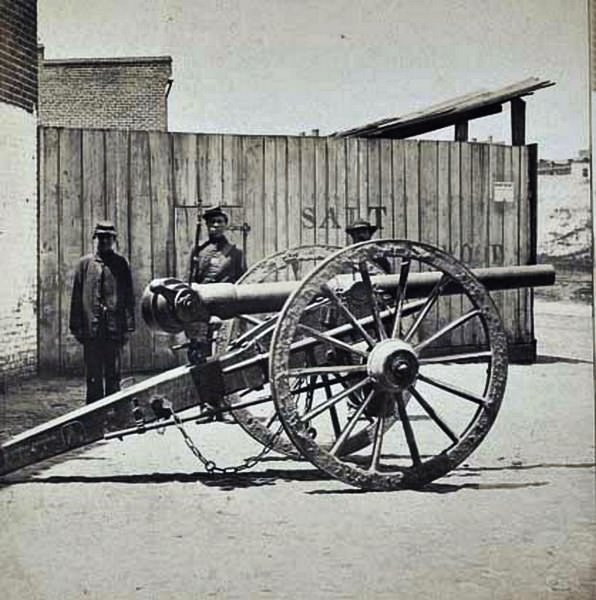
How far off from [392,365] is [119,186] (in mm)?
999

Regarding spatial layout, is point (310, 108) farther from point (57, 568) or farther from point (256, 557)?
point (57, 568)

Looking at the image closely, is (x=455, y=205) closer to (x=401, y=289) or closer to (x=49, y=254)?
(x=401, y=289)

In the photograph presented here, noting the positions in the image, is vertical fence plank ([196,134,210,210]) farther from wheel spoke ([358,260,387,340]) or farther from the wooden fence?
wheel spoke ([358,260,387,340])

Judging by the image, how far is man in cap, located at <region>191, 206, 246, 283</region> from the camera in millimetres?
2941

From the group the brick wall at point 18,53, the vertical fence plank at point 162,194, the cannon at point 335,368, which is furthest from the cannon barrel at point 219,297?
the brick wall at point 18,53

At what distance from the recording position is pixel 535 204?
309 cm

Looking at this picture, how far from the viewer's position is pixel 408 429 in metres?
2.91

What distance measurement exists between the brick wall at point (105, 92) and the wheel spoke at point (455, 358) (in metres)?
1.09

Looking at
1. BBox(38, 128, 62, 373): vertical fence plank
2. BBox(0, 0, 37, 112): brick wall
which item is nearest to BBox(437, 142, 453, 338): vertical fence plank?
BBox(38, 128, 62, 373): vertical fence plank

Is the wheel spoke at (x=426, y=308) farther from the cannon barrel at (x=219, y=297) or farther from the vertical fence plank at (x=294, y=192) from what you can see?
the vertical fence plank at (x=294, y=192)

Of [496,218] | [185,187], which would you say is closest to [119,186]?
[185,187]

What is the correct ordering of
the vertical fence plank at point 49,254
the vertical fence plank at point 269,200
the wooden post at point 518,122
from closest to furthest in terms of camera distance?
the vertical fence plank at point 49,254 < the vertical fence plank at point 269,200 < the wooden post at point 518,122

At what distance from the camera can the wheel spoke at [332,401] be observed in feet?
9.11

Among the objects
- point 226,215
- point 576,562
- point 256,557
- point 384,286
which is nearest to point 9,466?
point 256,557
